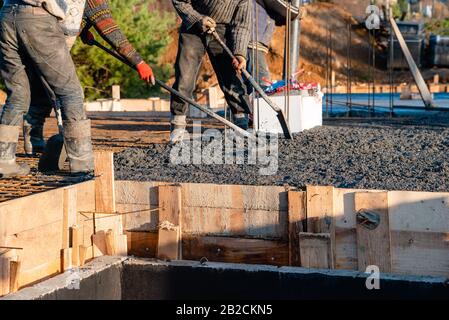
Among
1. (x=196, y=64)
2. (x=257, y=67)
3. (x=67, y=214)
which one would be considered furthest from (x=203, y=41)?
(x=67, y=214)

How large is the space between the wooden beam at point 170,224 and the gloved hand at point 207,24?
2467mm

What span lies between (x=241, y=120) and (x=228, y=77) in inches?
21.8

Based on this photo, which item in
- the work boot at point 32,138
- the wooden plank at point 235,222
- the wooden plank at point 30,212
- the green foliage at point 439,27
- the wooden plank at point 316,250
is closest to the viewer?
the wooden plank at point 30,212

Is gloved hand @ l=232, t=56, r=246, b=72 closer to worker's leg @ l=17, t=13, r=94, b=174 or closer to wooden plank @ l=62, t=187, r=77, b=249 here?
worker's leg @ l=17, t=13, r=94, b=174

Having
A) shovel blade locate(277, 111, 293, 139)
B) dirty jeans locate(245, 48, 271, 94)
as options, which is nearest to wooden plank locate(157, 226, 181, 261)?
shovel blade locate(277, 111, 293, 139)

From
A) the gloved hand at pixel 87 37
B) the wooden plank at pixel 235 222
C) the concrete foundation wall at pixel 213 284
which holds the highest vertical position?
the gloved hand at pixel 87 37

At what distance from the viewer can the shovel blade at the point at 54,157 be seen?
6.54 metres

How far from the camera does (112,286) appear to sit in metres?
5.20

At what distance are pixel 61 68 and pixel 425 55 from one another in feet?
65.7

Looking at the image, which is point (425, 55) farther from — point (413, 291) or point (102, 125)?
point (413, 291)

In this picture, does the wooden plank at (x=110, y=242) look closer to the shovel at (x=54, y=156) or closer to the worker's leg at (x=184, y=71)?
the shovel at (x=54, y=156)

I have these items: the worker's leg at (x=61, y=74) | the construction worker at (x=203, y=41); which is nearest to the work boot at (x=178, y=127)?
the construction worker at (x=203, y=41)

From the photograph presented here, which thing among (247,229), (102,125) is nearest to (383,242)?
(247,229)

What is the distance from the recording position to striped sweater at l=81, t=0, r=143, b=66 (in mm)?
6500
